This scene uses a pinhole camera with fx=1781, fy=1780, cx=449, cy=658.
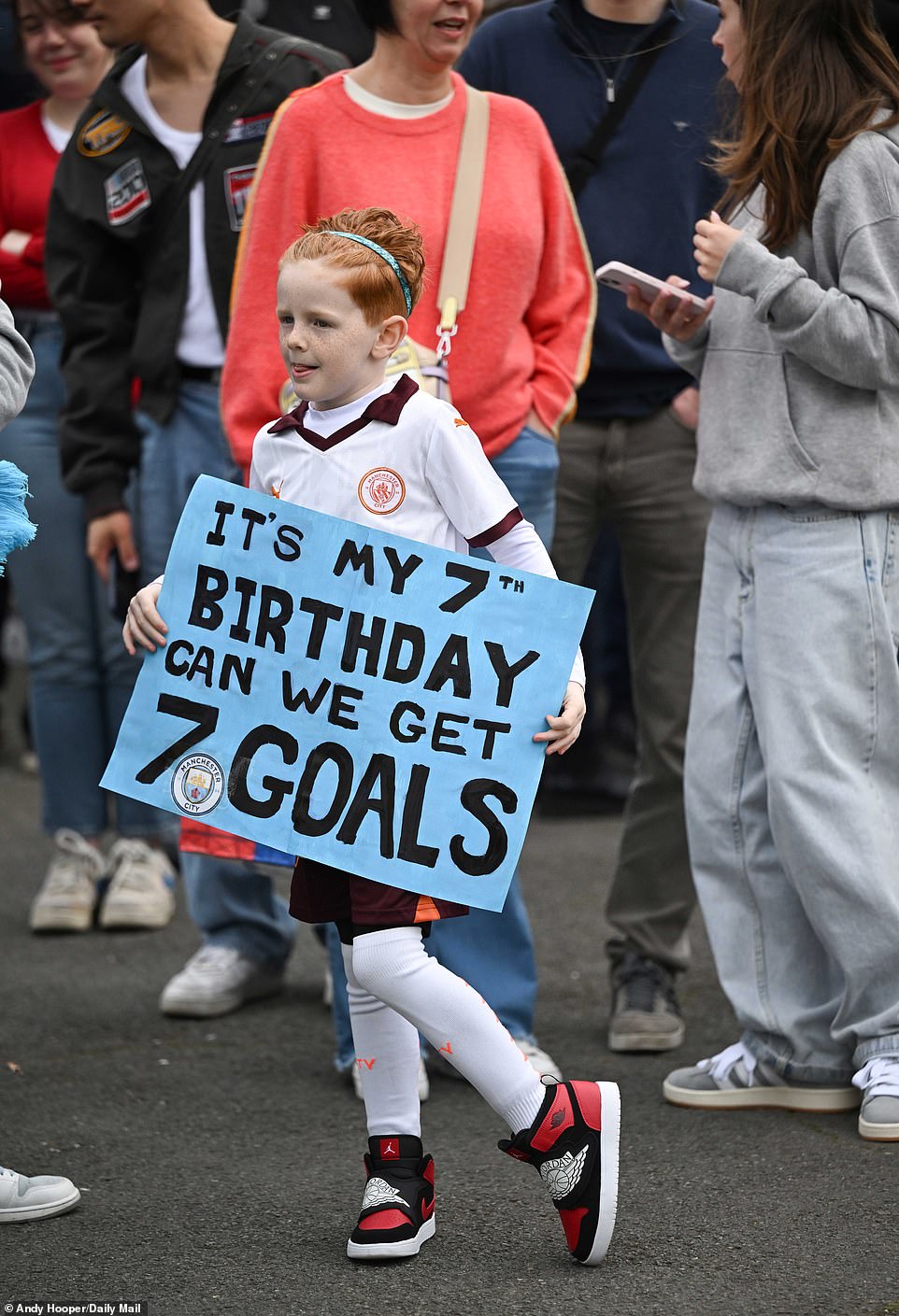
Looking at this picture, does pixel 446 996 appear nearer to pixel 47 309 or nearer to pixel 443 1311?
pixel 443 1311

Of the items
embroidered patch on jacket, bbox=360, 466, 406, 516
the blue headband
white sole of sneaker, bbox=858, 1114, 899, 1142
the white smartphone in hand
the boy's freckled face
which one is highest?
the blue headband

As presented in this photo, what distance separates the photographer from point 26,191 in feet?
16.2

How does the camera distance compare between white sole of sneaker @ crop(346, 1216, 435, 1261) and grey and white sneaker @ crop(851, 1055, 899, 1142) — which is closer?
white sole of sneaker @ crop(346, 1216, 435, 1261)

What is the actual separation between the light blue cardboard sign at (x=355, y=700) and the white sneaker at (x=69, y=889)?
233 centimetres

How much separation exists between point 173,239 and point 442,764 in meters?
1.88

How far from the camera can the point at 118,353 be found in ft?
13.8

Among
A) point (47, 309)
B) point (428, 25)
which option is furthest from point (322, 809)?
point (47, 309)

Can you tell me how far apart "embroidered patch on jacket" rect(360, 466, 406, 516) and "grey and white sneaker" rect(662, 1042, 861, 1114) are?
1.39 meters

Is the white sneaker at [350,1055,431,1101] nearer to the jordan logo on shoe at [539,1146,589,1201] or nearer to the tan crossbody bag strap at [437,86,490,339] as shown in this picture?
the jordan logo on shoe at [539,1146,589,1201]

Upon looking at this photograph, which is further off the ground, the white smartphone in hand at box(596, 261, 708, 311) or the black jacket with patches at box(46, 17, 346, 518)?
the white smartphone in hand at box(596, 261, 708, 311)

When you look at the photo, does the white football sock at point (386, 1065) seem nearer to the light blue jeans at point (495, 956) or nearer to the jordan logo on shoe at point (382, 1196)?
the jordan logo on shoe at point (382, 1196)

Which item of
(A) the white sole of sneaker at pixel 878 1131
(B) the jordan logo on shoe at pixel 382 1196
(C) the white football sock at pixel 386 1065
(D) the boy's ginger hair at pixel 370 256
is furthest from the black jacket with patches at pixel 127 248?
(A) the white sole of sneaker at pixel 878 1131

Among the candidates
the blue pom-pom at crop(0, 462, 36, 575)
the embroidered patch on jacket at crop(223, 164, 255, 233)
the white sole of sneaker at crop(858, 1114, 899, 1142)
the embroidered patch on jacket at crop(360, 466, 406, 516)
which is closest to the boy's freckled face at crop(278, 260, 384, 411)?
the embroidered patch on jacket at crop(360, 466, 406, 516)

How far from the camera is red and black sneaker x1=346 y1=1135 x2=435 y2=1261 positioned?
8.67 ft
